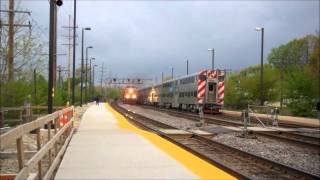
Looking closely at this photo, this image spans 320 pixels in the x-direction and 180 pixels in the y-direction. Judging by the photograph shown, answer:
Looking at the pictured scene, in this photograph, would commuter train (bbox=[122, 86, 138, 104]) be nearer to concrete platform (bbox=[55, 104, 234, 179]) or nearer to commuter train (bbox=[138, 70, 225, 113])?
commuter train (bbox=[138, 70, 225, 113])

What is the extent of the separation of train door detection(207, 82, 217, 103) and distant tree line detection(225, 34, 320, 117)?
6.70 m

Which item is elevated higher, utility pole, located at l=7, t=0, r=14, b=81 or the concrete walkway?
utility pole, located at l=7, t=0, r=14, b=81

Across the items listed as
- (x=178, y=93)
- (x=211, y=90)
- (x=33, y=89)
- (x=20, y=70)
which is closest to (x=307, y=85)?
(x=211, y=90)

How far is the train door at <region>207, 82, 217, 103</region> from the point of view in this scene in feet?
151

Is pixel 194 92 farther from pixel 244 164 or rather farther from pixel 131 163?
pixel 131 163

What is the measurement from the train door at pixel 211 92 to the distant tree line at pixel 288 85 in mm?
6700

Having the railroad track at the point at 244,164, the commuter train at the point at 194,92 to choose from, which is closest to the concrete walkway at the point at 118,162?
the railroad track at the point at 244,164

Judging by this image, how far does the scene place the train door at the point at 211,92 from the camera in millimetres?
45947

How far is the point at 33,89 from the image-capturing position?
110 ft

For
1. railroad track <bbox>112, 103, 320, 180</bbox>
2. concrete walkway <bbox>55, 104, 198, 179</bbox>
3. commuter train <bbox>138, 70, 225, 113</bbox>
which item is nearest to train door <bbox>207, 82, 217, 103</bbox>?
commuter train <bbox>138, 70, 225, 113</bbox>

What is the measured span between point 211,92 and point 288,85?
23.6 ft

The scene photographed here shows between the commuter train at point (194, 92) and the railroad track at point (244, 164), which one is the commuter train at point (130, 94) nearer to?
the commuter train at point (194, 92)

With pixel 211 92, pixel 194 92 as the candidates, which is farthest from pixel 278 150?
pixel 211 92

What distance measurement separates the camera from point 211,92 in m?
46.4
